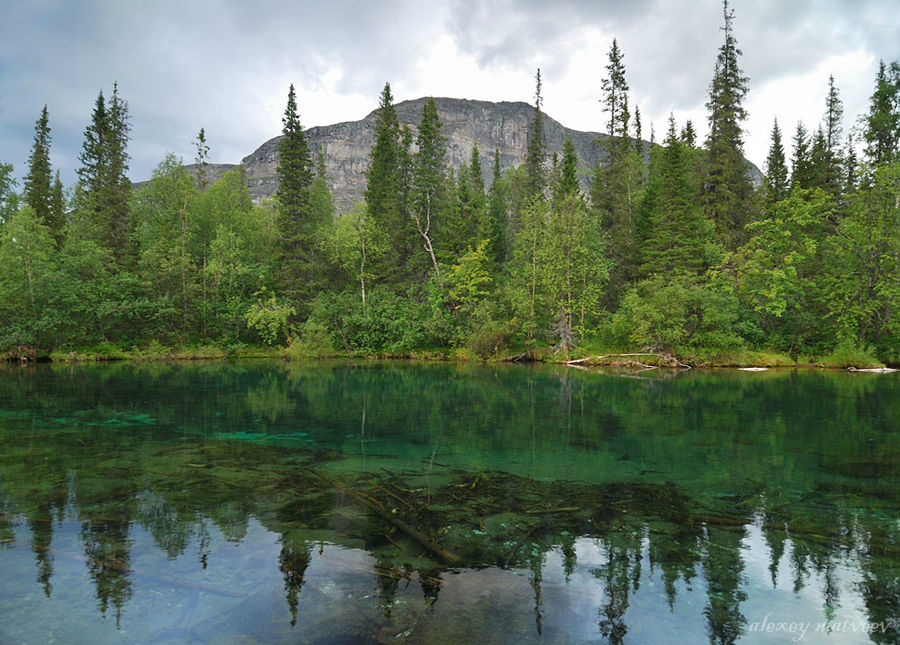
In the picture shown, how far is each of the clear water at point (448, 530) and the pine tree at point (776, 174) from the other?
132 feet

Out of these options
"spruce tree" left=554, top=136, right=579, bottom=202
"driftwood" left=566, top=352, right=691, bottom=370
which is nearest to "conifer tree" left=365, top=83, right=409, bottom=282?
"spruce tree" left=554, top=136, right=579, bottom=202

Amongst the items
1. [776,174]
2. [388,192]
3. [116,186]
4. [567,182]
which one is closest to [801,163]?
[776,174]

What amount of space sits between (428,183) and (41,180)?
4059 cm

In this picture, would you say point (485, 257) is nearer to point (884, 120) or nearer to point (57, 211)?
point (884, 120)

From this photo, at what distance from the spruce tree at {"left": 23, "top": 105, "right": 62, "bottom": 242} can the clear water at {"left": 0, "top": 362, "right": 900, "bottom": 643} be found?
48.2 meters

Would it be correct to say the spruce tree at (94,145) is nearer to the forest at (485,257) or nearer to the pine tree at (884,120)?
the forest at (485,257)

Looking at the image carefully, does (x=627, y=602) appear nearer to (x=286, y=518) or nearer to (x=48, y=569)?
(x=286, y=518)

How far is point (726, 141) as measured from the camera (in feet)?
146

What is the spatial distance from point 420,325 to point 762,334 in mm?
27632

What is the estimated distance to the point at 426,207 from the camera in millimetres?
49750

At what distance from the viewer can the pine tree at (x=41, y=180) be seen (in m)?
49.1

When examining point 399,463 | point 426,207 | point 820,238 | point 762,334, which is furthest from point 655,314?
point 399,463

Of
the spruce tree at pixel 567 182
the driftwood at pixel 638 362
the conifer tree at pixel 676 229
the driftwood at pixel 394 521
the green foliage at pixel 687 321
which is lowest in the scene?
the driftwood at pixel 638 362

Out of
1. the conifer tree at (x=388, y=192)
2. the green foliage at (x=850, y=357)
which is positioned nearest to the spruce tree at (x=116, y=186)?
the conifer tree at (x=388, y=192)
